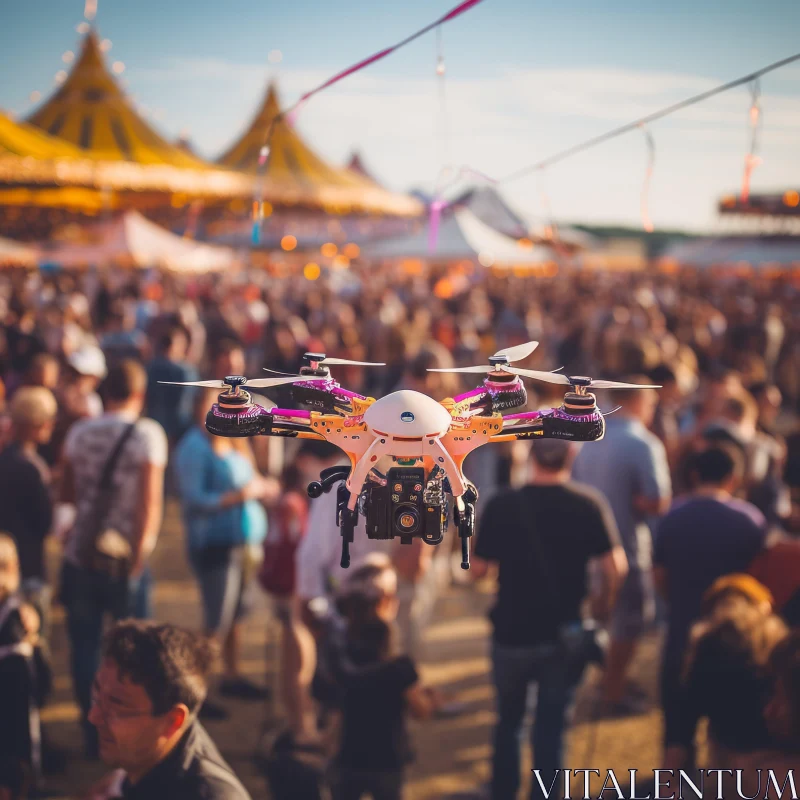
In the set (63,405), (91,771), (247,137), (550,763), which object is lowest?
(91,771)

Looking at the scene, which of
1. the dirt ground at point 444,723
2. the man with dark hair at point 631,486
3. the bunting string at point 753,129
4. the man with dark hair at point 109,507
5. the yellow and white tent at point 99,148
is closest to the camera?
the bunting string at point 753,129

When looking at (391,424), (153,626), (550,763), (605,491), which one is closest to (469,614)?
(605,491)

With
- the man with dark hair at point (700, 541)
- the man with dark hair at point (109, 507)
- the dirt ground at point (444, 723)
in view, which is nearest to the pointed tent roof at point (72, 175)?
the dirt ground at point (444, 723)

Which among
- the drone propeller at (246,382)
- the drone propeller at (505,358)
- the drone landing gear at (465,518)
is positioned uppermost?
the drone propeller at (505,358)

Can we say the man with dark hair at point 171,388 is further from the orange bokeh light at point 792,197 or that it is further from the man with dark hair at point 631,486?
the orange bokeh light at point 792,197

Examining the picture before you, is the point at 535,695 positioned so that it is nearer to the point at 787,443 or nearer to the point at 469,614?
the point at 787,443

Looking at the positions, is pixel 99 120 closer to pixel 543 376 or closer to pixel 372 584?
pixel 372 584

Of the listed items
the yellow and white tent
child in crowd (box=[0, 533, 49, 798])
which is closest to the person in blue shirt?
child in crowd (box=[0, 533, 49, 798])
